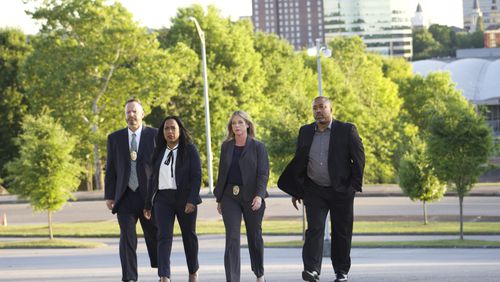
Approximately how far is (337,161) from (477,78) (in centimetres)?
12185

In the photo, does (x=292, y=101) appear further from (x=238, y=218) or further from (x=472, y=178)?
(x=238, y=218)

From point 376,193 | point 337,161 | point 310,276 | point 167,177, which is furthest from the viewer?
point 376,193

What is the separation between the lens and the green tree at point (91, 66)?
5772 cm

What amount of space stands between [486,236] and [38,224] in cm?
1687

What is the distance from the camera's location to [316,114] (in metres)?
11.1

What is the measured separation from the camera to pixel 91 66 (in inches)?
2308

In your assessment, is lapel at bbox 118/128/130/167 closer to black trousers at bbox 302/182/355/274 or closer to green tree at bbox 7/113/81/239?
black trousers at bbox 302/182/355/274

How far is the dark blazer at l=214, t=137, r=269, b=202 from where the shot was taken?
37.0 ft

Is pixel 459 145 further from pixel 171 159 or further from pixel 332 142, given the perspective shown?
pixel 171 159

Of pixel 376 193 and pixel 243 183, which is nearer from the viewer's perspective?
pixel 243 183

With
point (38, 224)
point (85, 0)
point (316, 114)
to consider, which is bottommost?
point (38, 224)

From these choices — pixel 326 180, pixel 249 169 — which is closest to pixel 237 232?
pixel 249 169

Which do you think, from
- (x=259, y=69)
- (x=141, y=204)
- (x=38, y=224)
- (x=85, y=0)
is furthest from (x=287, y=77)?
(x=141, y=204)

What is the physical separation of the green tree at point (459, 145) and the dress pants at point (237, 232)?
1952 cm
